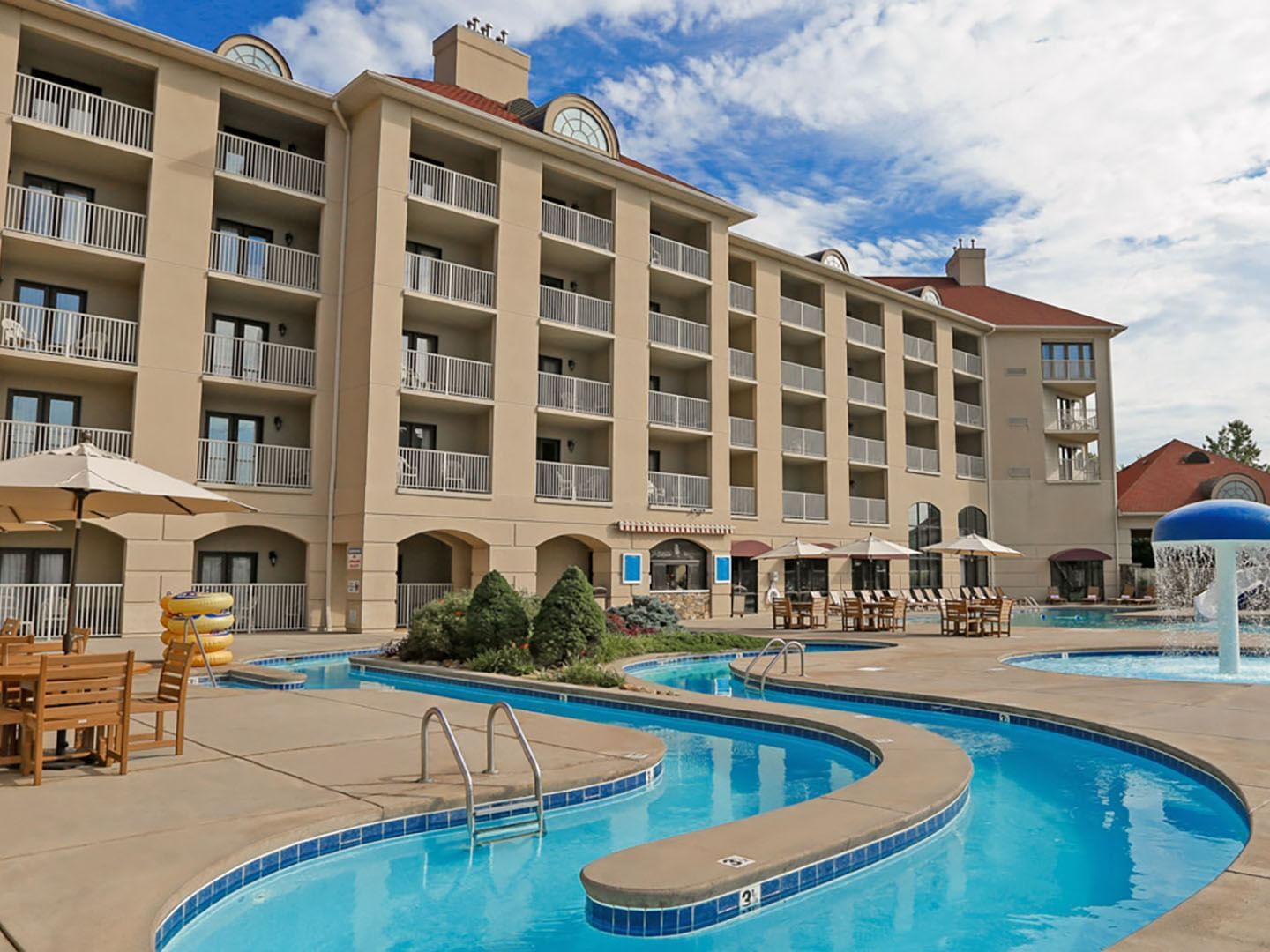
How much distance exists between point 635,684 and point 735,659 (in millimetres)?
5034

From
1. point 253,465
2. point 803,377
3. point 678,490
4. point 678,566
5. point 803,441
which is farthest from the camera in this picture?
point 803,377

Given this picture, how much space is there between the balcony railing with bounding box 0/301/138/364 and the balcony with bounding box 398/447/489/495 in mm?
6224

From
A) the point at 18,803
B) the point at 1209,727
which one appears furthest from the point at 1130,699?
the point at 18,803

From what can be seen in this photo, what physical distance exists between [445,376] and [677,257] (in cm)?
918

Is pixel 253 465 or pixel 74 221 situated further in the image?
pixel 253 465

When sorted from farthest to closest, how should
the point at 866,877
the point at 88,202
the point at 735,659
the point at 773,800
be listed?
1. the point at 88,202
2. the point at 735,659
3. the point at 773,800
4. the point at 866,877

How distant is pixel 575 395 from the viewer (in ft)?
86.2

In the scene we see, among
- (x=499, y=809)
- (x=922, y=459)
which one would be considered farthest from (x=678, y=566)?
(x=499, y=809)

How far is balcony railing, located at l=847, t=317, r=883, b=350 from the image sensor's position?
3594cm

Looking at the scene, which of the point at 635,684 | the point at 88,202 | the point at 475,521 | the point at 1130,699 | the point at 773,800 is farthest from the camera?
the point at 475,521

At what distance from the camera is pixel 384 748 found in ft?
26.9

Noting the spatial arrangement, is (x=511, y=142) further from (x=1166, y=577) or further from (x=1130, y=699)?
(x=1166, y=577)

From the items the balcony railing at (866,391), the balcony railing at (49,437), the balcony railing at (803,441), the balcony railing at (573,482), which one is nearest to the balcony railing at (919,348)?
the balcony railing at (866,391)

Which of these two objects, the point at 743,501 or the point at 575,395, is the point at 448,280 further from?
the point at 743,501
